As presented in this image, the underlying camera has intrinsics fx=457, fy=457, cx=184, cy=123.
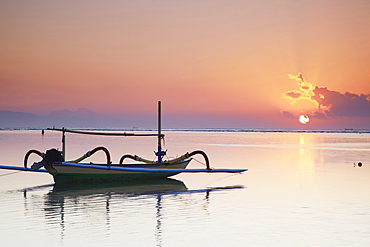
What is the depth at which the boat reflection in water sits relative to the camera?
12.3m

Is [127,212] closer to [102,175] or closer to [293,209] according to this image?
[293,209]

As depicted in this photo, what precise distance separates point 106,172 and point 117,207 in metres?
7.10

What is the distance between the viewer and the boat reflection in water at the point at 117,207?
1228cm

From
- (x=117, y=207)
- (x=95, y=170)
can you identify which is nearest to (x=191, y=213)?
(x=117, y=207)

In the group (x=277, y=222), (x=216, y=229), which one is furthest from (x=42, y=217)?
(x=277, y=222)

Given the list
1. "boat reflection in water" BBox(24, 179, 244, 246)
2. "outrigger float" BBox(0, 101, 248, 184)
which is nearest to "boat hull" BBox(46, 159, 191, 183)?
"outrigger float" BBox(0, 101, 248, 184)

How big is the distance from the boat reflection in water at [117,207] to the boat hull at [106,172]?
0.56 m

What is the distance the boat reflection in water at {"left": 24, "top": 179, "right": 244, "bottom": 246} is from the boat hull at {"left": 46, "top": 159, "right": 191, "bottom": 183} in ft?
1.85

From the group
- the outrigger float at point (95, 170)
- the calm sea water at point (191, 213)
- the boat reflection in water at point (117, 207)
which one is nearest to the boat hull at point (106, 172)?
the outrigger float at point (95, 170)

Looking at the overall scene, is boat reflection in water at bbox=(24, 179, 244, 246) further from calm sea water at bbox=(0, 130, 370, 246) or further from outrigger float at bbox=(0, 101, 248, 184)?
outrigger float at bbox=(0, 101, 248, 184)

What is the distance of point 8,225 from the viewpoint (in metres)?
12.7

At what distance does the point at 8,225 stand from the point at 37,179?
1230 centimetres

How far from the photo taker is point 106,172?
74.4ft

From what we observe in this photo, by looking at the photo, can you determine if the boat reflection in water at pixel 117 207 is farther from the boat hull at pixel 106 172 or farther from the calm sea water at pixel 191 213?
the boat hull at pixel 106 172
